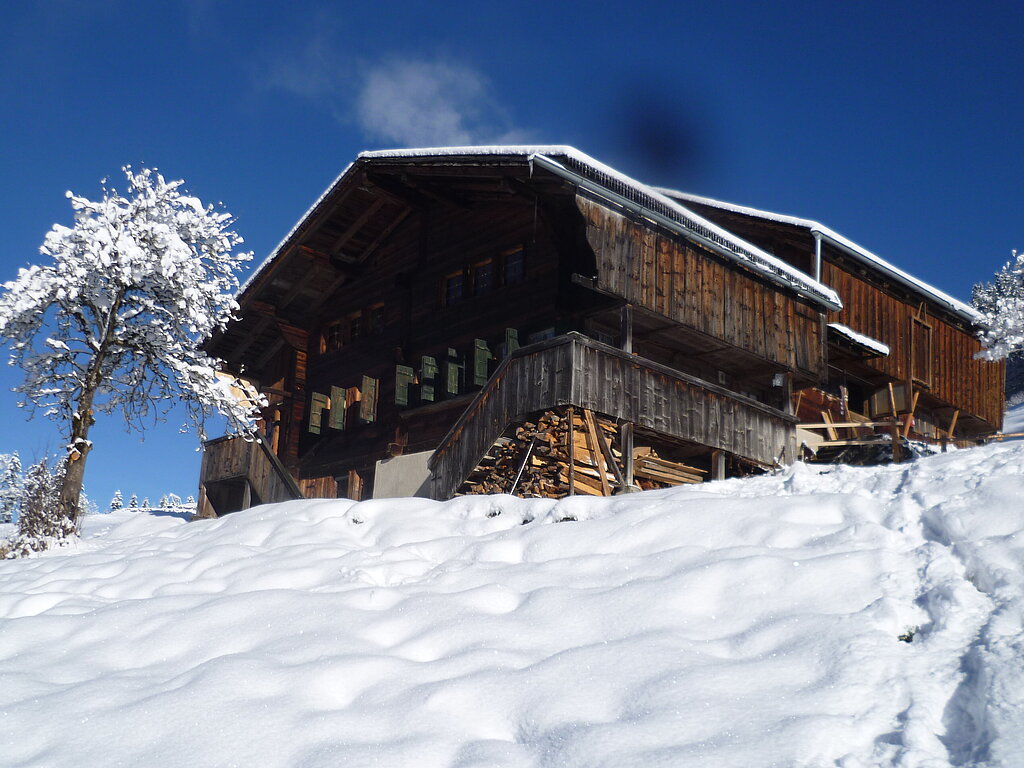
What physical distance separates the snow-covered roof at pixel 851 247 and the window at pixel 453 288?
264 inches

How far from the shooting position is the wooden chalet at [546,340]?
591 inches

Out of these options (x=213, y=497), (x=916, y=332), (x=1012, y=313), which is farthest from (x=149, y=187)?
(x=1012, y=313)

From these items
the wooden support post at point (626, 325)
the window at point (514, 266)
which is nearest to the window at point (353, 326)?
the window at point (514, 266)

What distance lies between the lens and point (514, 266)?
18.8 meters

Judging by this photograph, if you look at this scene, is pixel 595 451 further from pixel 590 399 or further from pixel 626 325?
pixel 626 325

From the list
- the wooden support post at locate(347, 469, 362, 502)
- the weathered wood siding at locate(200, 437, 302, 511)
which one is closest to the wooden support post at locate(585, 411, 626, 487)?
the weathered wood siding at locate(200, 437, 302, 511)

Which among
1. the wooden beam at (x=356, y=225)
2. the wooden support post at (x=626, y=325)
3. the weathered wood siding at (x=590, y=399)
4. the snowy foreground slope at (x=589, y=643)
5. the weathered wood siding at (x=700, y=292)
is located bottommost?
the snowy foreground slope at (x=589, y=643)

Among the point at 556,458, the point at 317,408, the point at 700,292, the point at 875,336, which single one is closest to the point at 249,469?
the point at 317,408

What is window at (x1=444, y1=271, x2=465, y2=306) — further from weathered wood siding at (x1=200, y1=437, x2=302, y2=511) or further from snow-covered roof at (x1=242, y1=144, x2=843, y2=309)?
weathered wood siding at (x1=200, y1=437, x2=302, y2=511)

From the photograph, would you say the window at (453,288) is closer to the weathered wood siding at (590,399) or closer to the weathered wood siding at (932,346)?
the weathered wood siding at (590,399)

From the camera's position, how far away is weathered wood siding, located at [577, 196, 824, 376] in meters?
15.3

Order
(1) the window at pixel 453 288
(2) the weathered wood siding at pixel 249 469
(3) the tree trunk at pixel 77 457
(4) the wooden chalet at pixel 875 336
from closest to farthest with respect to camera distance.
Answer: (3) the tree trunk at pixel 77 457
(1) the window at pixel 453 288
(2) the weathered wood siding at pixel 249 469
(4) the wooden chalet at pixel 875 336

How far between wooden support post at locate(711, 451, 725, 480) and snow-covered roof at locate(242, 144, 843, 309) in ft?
11.9

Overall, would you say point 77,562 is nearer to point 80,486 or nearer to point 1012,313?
point 80,486
